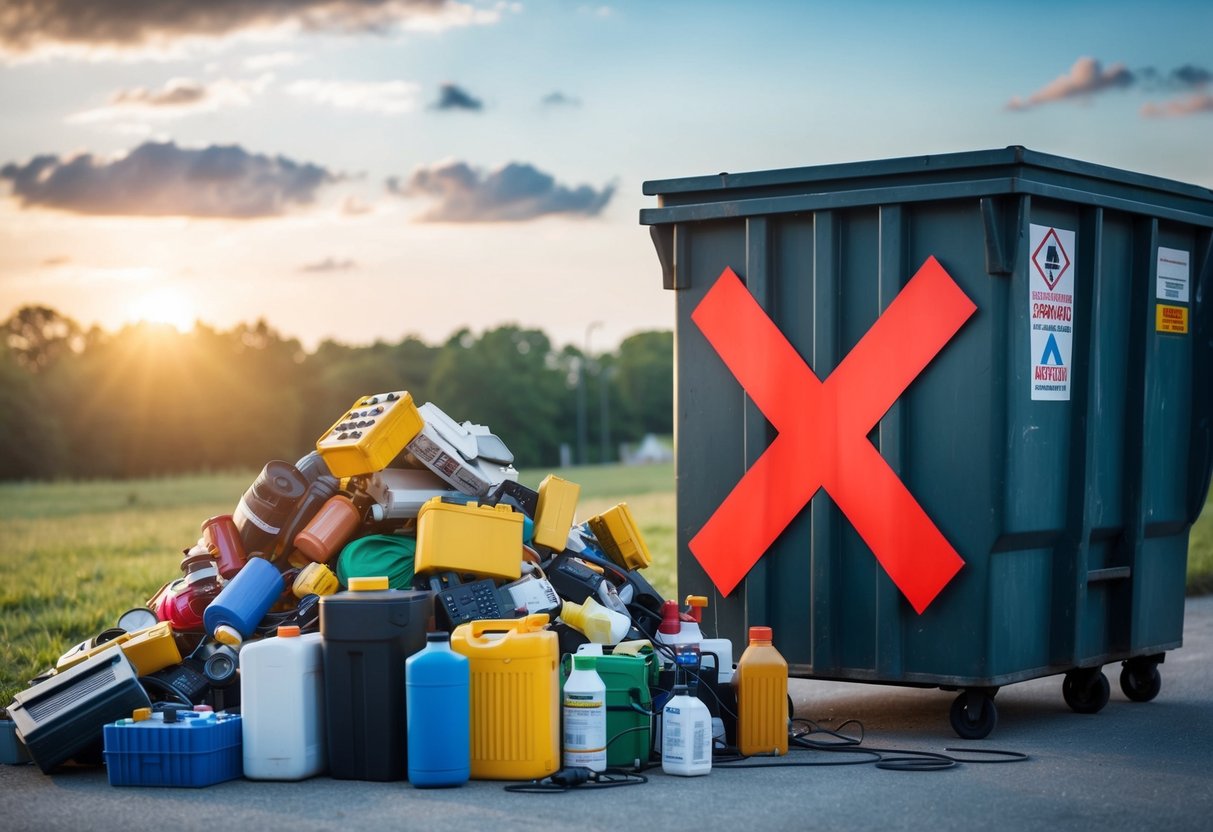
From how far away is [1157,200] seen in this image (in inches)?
322

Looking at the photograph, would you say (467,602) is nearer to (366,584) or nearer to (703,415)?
(366,584)

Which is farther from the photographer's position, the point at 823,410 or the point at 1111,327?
the point at 1111,327

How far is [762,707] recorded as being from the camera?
21.7 feet

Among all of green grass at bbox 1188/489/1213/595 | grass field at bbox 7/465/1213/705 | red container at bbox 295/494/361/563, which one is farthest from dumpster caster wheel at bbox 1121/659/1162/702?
grass field at bbox 7/465/1213/705

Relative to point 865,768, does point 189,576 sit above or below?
above

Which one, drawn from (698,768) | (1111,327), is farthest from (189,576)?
(1111,327)

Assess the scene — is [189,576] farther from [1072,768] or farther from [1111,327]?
[1111,327]

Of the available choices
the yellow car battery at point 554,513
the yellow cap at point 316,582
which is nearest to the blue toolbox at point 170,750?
the yellow cap at point 316,582

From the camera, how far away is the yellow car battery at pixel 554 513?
25.0 ft

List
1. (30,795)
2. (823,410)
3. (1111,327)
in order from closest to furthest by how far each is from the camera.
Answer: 1. (30,795)
2. (823,410)
3. (1111,327)

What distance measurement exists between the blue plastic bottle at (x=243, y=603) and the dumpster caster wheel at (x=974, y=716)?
3231mm

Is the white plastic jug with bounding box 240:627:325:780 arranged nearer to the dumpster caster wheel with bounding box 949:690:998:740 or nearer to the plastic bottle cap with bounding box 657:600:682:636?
the plastic bottle cap with bounding box 657:600:682:636

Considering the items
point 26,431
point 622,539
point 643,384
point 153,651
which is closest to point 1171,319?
point 622,539

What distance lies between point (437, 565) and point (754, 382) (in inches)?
73.6
